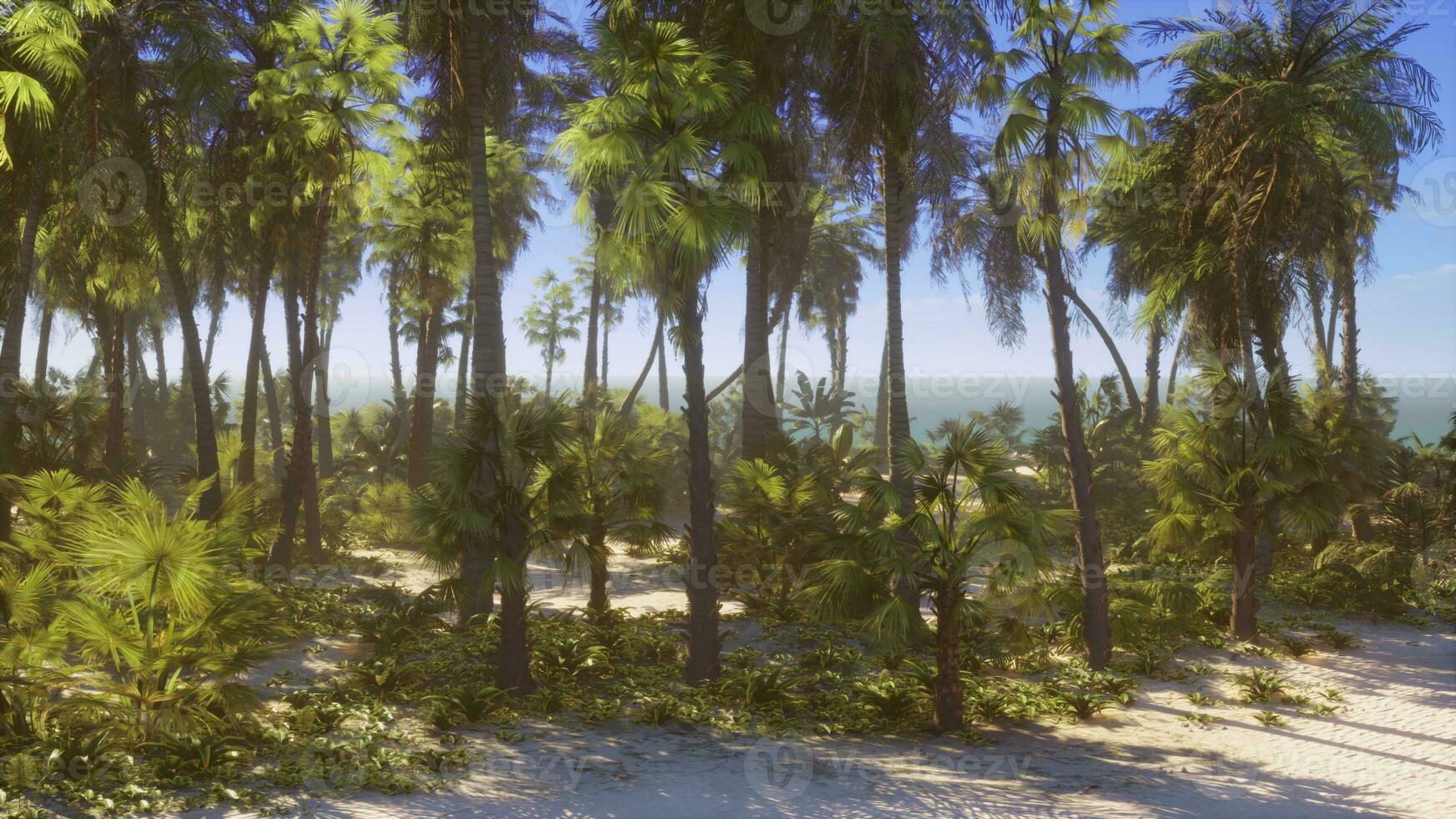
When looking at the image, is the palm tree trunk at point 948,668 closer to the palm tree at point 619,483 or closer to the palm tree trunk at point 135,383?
the palm tree at point 619,483

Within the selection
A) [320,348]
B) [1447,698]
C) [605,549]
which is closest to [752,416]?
[605,549]

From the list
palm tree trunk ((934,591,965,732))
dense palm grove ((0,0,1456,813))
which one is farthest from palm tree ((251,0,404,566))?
palm tree trunk ((934,591,965,732))

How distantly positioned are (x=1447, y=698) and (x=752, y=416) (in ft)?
39.5

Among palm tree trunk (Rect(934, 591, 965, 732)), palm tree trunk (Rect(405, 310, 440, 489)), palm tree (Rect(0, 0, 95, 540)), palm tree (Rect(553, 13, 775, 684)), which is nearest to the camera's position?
palm tree trunk (Rect(934, 591, 965, 732))

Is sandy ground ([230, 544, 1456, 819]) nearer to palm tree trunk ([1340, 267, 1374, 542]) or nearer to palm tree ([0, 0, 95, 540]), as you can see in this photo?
palm tree ([0, 0, 95, 540])

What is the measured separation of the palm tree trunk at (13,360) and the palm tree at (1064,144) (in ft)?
49.7

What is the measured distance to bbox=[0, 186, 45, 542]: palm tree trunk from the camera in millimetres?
13438

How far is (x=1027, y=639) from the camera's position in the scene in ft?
36.6

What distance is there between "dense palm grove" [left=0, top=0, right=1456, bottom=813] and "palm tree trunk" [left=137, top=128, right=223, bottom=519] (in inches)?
2.8

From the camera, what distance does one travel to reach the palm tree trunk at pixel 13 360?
13.4 meters

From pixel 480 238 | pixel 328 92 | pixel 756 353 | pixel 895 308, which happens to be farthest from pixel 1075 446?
pixel 328 92

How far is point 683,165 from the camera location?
10.8 metres

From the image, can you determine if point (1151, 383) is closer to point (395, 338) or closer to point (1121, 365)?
point (1121, 365)

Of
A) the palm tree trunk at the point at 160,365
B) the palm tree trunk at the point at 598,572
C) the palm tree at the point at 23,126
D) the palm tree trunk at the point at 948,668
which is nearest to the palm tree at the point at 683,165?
the palm tree trunk at the point at 598,572
